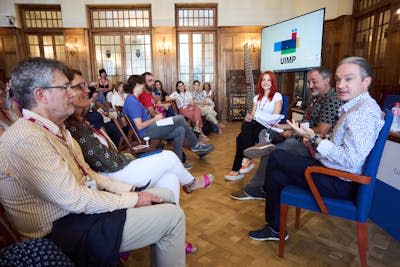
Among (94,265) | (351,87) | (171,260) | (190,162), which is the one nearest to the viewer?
(94,265)

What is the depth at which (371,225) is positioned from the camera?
7.04 feet

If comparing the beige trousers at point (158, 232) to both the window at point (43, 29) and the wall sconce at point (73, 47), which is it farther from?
the window at point (43, 29)

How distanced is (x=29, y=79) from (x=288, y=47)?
5.56 meters

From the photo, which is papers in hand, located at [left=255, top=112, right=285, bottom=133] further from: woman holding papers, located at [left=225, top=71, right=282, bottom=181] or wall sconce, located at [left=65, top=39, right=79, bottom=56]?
wall sconce, located at [left=65, top=39, right=79, bottom=56]

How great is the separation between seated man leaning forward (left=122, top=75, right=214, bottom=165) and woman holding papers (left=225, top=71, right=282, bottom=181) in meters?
0.75

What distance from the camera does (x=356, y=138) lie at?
56.7 inches

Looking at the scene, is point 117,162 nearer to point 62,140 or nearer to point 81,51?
point 62,140

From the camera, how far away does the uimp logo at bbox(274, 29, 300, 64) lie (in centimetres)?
542

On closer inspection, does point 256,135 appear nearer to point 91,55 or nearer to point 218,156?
point 218,156

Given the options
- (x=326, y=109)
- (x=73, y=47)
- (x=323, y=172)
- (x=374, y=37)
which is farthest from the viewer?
(x=73, y=47)

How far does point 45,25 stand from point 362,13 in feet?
26.7

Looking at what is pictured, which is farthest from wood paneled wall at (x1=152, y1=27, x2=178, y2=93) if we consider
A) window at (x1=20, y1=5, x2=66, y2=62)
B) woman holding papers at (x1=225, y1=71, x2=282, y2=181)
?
woman holding papers at (x1=225, y1=71, x2=282, y2=181)

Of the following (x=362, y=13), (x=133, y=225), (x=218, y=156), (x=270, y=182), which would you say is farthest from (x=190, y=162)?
(x=362, y=13)

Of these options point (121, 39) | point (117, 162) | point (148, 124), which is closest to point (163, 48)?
point (121, 39)
